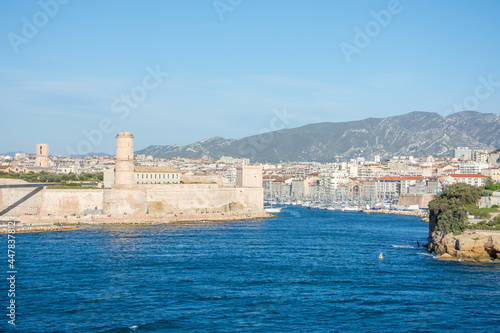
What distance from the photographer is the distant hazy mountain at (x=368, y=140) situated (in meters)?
165

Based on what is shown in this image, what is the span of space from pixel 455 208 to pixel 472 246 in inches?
108

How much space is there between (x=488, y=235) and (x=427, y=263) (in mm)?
2233

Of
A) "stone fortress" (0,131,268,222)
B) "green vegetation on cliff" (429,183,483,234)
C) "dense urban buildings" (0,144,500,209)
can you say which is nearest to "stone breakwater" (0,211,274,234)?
"stone fortress" (0,131,268,222)

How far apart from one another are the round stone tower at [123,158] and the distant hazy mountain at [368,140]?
132m

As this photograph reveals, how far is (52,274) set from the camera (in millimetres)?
18344

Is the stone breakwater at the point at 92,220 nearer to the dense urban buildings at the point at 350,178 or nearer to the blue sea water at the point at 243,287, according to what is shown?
the blue sea water at the point at 243,287

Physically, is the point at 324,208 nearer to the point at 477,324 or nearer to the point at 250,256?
the point at 250,256

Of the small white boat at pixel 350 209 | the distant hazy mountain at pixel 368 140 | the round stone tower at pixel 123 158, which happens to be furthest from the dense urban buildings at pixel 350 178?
the distant hazy mountain at pixel 368 140

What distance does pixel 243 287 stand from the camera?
54.7ft

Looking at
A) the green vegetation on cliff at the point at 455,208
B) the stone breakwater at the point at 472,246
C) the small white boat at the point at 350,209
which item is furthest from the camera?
the small white boat at the point at 350,209

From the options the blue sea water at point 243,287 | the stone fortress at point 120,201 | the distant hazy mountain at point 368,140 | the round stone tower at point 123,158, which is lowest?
the blue sea water at point 243,287

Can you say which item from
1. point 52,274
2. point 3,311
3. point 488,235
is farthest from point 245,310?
point 488,235

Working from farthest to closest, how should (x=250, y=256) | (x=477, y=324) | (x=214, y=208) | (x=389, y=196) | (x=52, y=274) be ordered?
(x=389, y=196) → (x=214, y=208) → (x=250, y=256) → (x=52, y=274) → (x=477, y=324)

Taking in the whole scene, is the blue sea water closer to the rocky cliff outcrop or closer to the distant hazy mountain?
the rocky cliff outcrop
